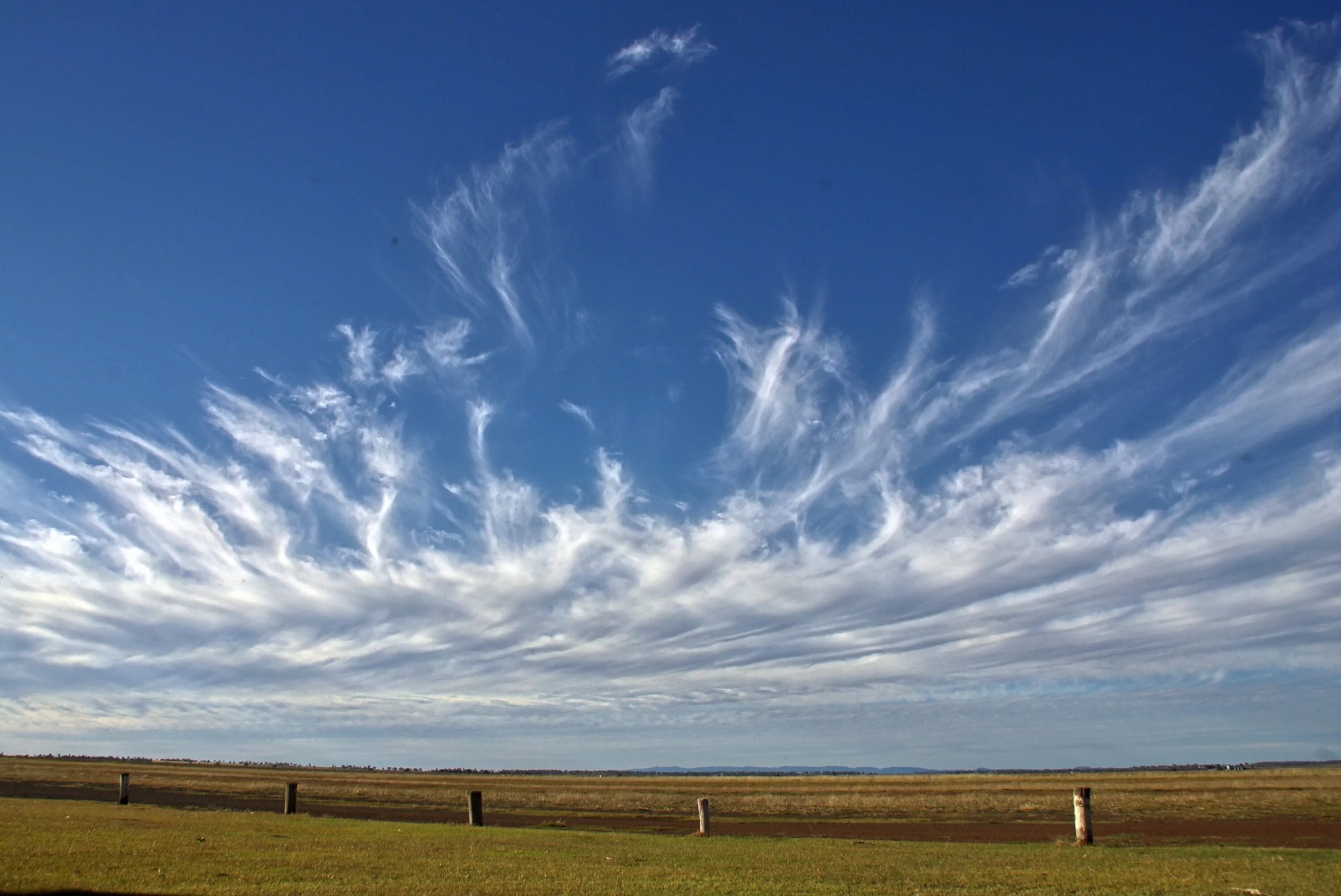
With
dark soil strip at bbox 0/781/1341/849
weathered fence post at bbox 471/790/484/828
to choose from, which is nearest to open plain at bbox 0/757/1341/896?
dark soil strip at bbox 0/781/1341/849

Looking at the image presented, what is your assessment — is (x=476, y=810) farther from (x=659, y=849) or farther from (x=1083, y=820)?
(x=1083, y=820)

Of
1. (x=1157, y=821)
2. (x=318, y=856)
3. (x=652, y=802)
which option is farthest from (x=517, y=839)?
(x=652, y=802)

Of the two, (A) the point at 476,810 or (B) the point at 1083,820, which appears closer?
(B) the point at 1083,820

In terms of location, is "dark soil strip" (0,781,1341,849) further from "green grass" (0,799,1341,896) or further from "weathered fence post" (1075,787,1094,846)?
"green grass" (0,799,1341,896)

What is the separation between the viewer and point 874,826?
114ft

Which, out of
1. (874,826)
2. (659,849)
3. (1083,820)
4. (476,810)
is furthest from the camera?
(874,826)

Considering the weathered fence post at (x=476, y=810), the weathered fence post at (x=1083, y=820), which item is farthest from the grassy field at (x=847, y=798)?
the weathered fence post at (x=1083, y=820)

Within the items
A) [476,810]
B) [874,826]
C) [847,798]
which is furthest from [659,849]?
[847,798]

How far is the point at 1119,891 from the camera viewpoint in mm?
12977

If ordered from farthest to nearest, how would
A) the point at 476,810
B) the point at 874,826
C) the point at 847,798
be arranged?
the point at 847,798
the point at 874,826
the point at 476,810

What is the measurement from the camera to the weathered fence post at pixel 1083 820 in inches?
873

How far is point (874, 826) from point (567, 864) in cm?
2268

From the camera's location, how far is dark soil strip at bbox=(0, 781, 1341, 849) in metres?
27.7

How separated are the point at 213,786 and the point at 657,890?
6783 cm
